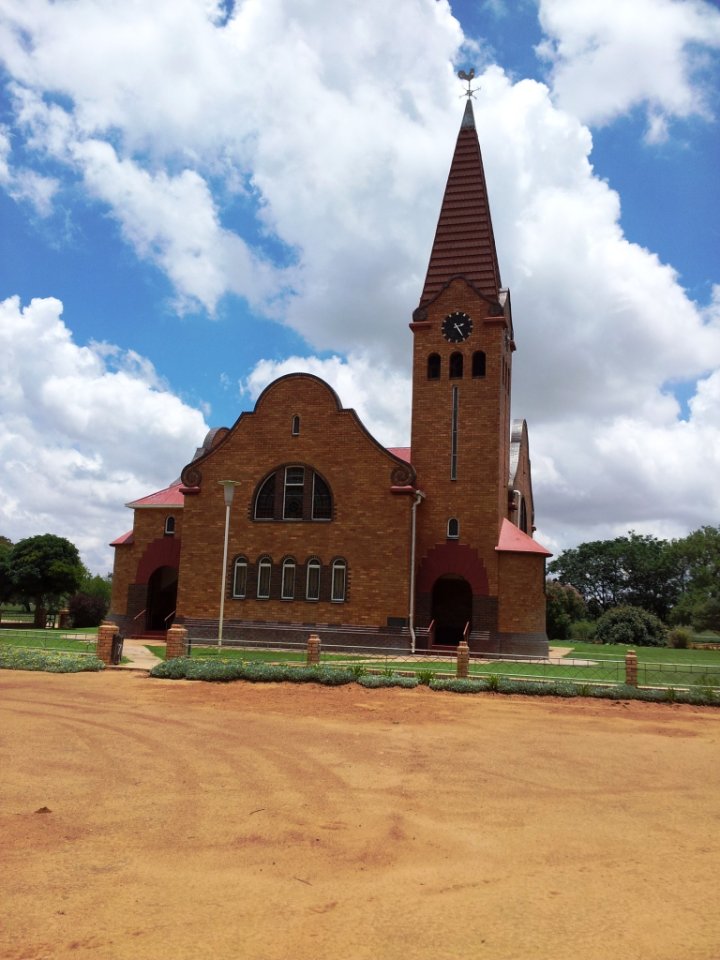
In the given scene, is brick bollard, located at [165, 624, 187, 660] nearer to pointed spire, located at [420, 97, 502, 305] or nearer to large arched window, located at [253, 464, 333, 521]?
large arched window, located at [253, 464, 333, 521]

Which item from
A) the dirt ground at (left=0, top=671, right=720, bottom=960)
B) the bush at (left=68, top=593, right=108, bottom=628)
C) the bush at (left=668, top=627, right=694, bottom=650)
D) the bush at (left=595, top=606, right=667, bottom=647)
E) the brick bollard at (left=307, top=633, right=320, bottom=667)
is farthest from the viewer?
the bush at (left=668, top=627, right=694, bottom=650)

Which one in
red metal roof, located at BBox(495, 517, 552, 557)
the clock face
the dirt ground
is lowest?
the dirt ground

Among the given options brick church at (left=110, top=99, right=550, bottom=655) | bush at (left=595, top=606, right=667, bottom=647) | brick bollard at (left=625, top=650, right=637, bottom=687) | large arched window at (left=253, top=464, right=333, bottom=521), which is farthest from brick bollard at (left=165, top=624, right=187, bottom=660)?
bush at (left=595, top=606, right=667, bottom=647)

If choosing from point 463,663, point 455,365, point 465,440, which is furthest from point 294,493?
point 463,663

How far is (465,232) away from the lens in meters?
31.3

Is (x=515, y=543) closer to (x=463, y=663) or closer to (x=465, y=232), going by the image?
(x=463, y=663)

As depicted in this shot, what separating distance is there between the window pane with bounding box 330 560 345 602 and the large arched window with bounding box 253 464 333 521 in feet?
5.82

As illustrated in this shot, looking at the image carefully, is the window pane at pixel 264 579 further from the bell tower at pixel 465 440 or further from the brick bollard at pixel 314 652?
the brick bollard at pixel 314 652

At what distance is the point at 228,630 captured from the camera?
29.3 m

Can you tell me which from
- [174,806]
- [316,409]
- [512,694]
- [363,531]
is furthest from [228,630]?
[174,806]

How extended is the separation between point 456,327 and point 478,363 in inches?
64.3

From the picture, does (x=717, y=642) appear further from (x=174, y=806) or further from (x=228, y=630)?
(x=174, y=806)

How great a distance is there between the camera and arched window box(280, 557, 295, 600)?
29234 mm

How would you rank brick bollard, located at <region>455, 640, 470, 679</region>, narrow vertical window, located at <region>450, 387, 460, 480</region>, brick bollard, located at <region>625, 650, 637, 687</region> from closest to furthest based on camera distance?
brick bollard, located at <region>625, 650, 637, 687</region> → brick bollard, located at <region>455, 640, 470, 679</region> → narrow vertical window, located at <region>450, 387, 460, 480</region>
